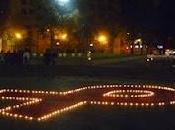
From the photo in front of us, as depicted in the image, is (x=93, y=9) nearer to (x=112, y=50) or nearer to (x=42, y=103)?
(x=112, y=50)

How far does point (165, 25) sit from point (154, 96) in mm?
30508

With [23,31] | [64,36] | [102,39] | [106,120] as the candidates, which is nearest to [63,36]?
[64,36]

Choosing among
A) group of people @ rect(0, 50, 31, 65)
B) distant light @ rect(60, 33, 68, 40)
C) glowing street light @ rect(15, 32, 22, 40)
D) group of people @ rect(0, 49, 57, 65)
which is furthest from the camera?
distant light @ rect(60, 33, 68, 40)

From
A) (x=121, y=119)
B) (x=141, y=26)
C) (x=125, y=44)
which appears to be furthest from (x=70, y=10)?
(x=121, y=119)

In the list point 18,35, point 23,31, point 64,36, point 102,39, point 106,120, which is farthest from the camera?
point 102,39

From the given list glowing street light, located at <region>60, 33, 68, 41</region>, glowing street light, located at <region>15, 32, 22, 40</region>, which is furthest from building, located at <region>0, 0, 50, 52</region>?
glowing street light, located at <region>60, 33, 68, 41</region>

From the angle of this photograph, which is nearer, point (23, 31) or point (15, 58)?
point (15, 58)

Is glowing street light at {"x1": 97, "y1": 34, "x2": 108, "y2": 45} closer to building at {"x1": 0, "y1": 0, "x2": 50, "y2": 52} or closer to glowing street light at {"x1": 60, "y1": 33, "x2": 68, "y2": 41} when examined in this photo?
glowing street light at {"x1": 60, "y1": 33, "x2": 68, "y2": 41}

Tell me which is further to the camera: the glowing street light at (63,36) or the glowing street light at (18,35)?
the glowing street light at (63,36)

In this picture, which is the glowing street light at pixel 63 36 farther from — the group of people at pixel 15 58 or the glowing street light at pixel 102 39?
the group of people at pixel 15 58

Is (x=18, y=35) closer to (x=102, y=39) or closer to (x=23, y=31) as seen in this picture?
(x=23, y=31)

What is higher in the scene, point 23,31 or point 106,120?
point 23,31

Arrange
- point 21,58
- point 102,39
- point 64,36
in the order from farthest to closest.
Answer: point 102,39, point 64,36, point 21,58

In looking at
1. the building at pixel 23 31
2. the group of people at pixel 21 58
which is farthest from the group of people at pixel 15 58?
the building at pixel 23 31
